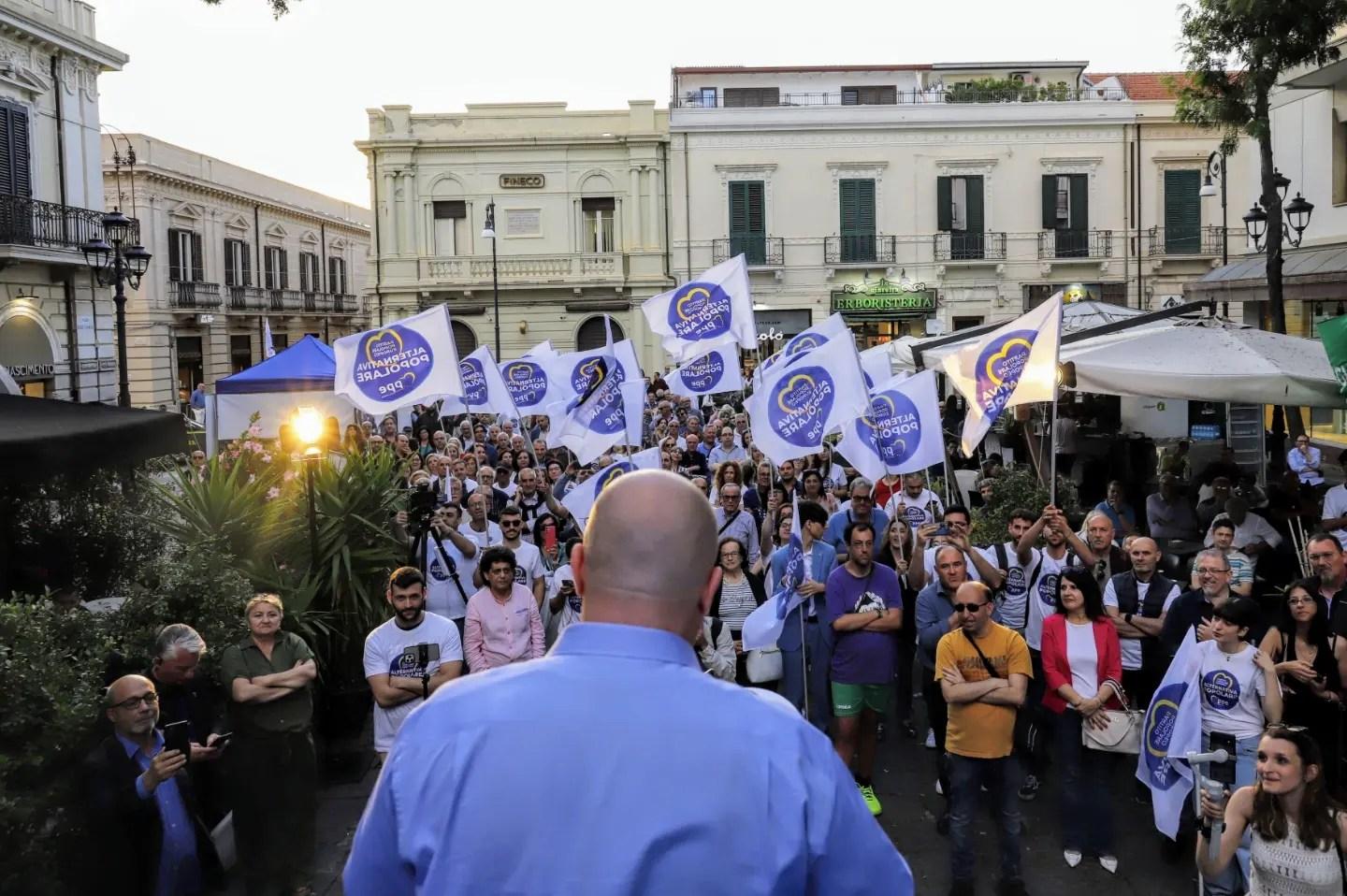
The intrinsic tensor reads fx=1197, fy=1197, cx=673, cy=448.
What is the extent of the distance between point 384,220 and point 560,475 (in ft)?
85.6

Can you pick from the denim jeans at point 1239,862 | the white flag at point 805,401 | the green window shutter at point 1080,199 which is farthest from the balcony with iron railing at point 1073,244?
the denim jeans at point 1239,862

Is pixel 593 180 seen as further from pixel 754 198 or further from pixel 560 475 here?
pixel 560 475

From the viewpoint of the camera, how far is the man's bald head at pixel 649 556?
5.94ft

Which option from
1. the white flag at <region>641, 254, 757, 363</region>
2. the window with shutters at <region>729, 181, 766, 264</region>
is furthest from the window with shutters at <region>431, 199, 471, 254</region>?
the white flag at <region>641, 254, 757, 363</region>

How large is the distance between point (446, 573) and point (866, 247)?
29248 millimetres

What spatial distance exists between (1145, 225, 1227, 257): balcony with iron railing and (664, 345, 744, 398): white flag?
25874 mm

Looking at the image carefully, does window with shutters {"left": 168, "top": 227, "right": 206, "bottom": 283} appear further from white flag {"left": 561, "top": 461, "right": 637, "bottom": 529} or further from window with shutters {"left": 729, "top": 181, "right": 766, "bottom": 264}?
white flag {"left": 561, "top": 461, "right": 637, "bottom": 529}

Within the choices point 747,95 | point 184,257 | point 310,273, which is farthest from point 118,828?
point 310,273

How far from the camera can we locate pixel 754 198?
36.1 m

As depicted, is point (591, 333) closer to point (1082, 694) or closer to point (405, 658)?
point (405, 658)

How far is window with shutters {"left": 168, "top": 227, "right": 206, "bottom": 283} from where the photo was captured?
39.8 m

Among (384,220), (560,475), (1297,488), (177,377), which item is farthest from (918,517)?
(177,377)

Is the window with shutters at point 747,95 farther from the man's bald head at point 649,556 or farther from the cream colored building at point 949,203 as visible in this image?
the man's bald head at point 649,556

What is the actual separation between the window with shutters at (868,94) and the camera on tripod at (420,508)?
3149 cm
